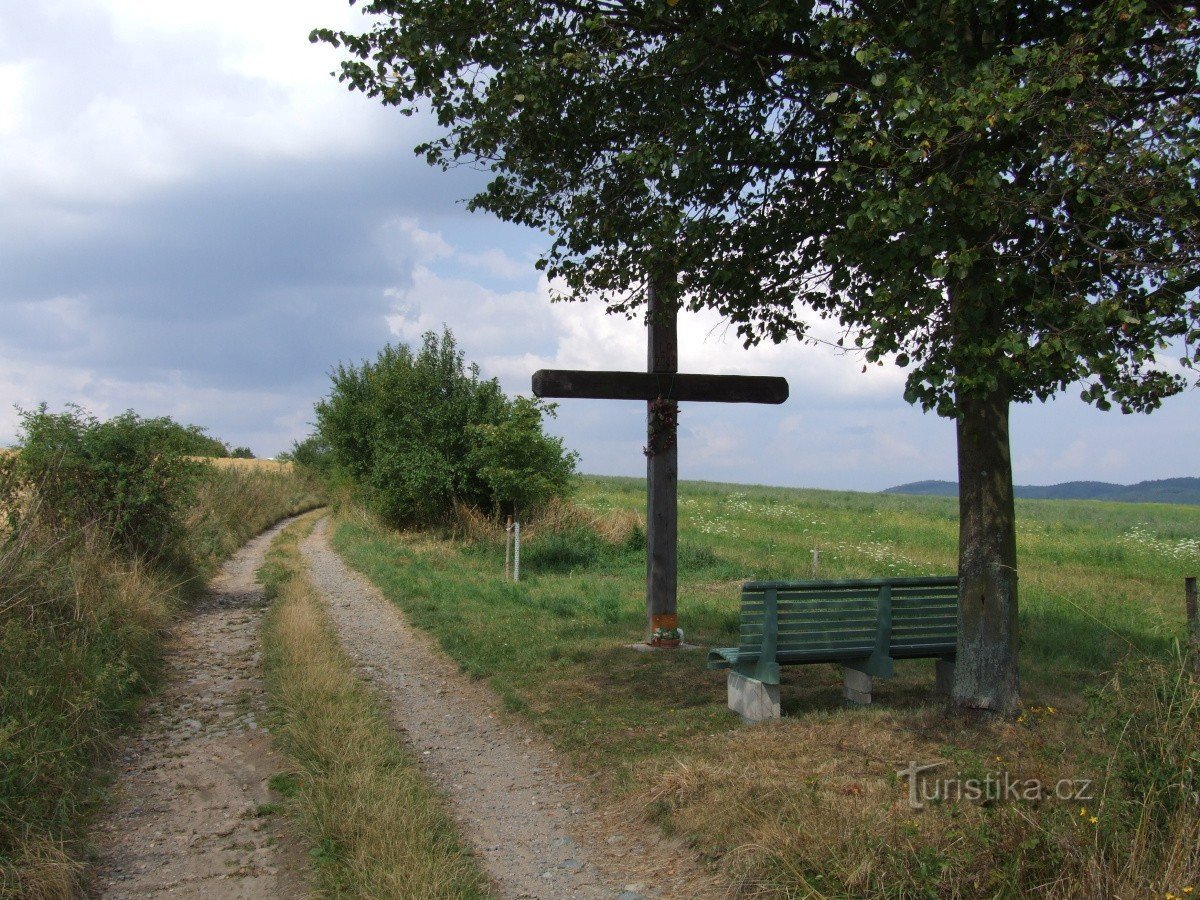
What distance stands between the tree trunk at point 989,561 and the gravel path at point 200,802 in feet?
14.7

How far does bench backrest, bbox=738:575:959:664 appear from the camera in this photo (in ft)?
22.3

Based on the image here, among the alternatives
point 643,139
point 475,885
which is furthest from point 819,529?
point 475,885

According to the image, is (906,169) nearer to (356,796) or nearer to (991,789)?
(991,789)

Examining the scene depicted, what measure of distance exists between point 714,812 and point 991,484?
2969mm

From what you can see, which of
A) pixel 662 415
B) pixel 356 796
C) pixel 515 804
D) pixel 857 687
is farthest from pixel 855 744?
pixel 662 415

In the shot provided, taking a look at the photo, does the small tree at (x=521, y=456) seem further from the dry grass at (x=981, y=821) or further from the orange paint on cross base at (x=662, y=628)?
the dry grass at (x=981, y=821)

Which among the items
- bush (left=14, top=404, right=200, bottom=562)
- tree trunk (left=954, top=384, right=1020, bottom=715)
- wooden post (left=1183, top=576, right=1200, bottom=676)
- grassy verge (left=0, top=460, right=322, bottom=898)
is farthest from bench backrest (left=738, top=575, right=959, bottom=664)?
bush (left=14, top=404, right=200, bottom=562)

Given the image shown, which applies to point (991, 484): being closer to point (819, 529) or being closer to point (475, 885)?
point (475, 885)

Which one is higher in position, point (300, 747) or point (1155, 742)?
point (1155, 742)

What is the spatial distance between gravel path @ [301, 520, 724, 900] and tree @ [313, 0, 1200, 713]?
277 cm

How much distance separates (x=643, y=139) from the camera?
7.31 meters

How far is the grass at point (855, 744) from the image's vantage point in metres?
3.49

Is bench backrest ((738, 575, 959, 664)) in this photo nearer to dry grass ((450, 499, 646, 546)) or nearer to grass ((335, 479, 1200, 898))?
grass ((335, 479, 1200, 898))

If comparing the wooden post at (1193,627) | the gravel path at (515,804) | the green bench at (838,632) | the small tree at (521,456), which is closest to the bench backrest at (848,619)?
the green bench at (838,632)
